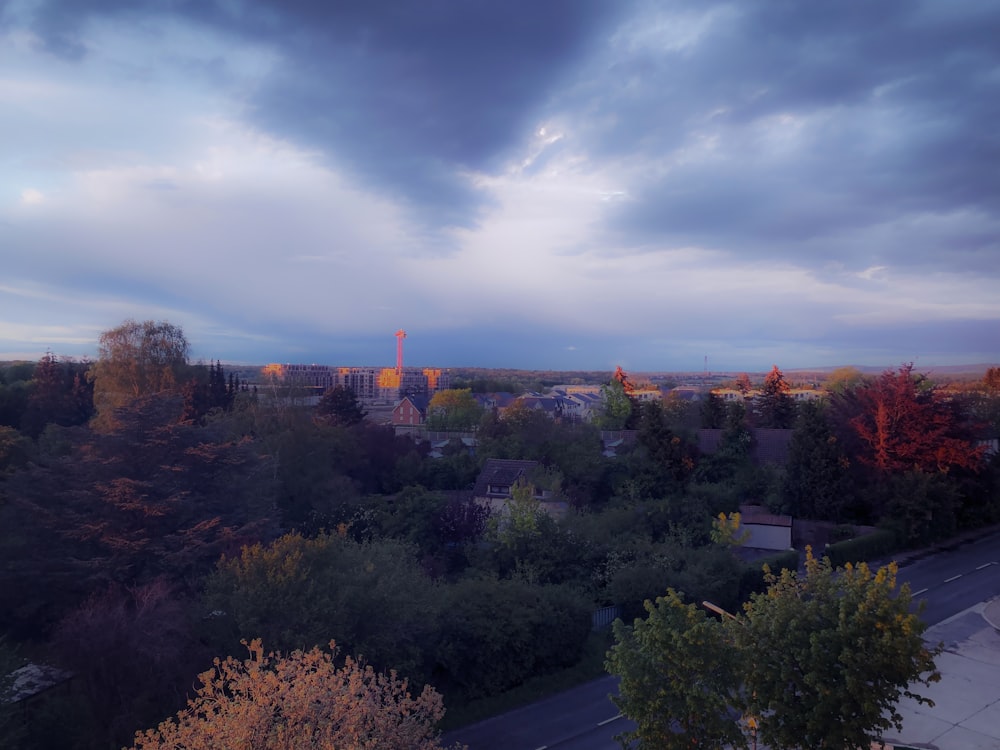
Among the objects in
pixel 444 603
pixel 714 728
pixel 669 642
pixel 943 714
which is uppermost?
pixel 669 642

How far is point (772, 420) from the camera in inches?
1586

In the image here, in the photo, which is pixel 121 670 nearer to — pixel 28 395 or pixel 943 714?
pixel 943 714

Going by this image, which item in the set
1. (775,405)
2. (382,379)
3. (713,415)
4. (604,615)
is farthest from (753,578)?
(382,379)

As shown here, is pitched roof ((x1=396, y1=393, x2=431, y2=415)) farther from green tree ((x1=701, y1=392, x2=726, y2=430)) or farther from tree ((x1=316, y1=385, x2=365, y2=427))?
green tree ((x1=701, y1=392, x2=726, y2=430))

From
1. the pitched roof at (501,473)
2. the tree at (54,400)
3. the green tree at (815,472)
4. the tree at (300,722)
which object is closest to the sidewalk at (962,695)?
the green tree at (815,472)

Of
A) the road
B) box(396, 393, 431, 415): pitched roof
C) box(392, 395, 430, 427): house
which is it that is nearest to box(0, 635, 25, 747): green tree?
the road

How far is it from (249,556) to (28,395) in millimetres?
30820

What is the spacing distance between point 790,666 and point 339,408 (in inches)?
1227

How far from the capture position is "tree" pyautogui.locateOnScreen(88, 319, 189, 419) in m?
→ 29.8

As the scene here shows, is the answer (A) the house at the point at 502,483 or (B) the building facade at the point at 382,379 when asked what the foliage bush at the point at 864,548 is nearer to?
(A) the house at the point at 502,483

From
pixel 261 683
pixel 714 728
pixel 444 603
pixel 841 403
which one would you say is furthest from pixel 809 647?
pixel 841 403

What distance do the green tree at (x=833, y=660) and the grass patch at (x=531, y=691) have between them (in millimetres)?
6443

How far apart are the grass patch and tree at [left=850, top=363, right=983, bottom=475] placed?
50.0ft

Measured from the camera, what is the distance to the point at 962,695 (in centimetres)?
1245
